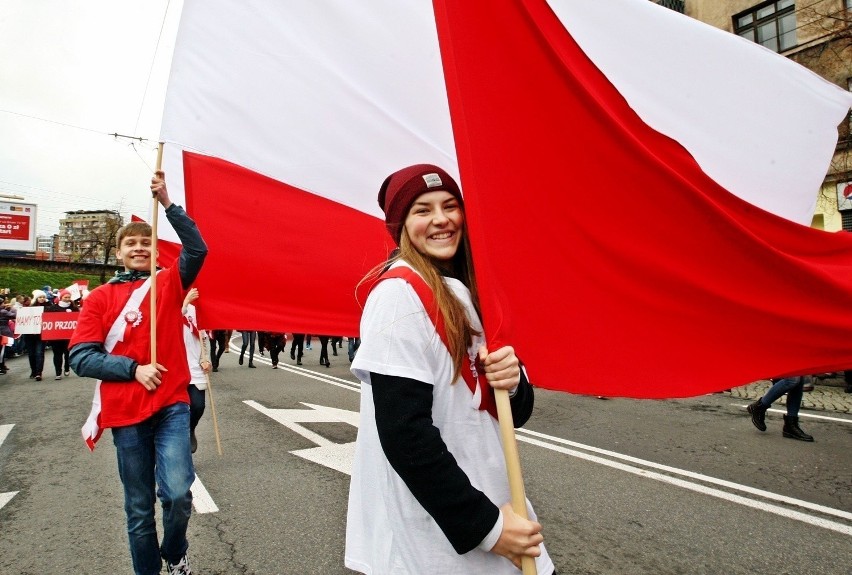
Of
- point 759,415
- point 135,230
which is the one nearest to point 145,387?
point 135,230

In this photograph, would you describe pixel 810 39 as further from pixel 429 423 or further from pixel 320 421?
pixel 429 423

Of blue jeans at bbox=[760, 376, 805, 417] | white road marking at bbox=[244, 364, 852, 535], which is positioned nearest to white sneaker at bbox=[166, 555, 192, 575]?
white road marking at bbox=[244, 364, 852, 535]

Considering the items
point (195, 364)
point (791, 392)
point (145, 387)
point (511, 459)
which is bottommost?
point (791, 392)

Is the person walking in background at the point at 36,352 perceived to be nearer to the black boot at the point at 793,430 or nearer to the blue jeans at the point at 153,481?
the blue jeans at the point at 153,481

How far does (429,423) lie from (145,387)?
219 centimetres

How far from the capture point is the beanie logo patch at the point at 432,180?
1.61m

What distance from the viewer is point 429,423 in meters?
1.29

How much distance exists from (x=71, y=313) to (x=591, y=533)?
46.4ft

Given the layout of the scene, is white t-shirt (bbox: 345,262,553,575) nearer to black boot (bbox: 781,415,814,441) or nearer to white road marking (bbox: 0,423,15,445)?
black boot (bbox: 781,415,814,441)

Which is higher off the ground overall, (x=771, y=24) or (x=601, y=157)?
(x=771, y=24)

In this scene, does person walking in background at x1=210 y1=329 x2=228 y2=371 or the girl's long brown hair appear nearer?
the girl's long brown hair

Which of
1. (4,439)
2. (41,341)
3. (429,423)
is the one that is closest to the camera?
(429,423)

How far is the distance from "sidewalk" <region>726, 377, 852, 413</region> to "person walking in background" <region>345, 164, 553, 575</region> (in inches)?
354

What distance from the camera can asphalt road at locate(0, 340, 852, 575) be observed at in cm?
350
